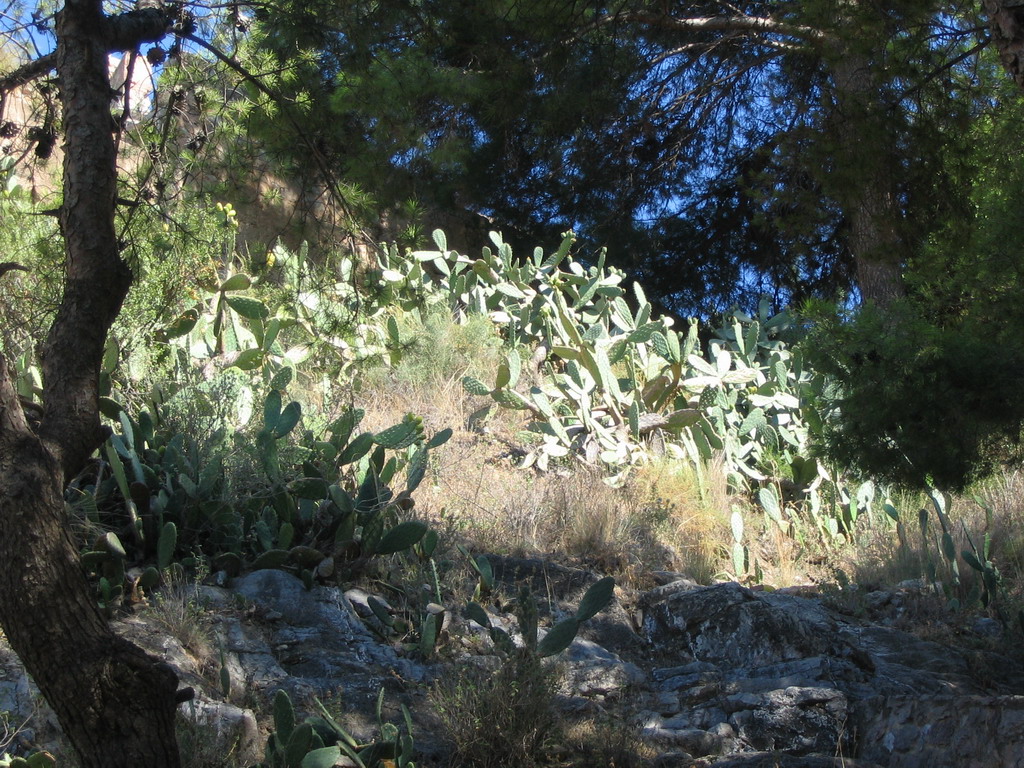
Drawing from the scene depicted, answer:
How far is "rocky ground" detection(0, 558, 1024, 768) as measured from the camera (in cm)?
339

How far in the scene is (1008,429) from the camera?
13.2 feet

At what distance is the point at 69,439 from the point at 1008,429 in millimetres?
3473

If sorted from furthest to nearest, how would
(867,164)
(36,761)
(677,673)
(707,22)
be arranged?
(707,22) < (867,164) < (677,673) < (36,761)

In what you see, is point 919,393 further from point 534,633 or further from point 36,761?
point 36,761

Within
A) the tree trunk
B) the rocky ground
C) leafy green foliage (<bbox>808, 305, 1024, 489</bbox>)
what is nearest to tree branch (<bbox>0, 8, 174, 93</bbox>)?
the rocky ground

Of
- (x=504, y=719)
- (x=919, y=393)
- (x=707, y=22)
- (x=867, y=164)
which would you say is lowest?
(x=504, y=719)

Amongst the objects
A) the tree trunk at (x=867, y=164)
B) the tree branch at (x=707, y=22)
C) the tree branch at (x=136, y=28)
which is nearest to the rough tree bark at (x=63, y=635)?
the tree branch at (x=136, y=28)

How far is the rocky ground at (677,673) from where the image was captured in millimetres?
3391

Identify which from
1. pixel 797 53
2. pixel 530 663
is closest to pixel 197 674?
pixel 530 663

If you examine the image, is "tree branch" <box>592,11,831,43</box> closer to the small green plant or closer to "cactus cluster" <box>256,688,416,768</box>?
"cactus cluster" <box>256,688,416,768</box>

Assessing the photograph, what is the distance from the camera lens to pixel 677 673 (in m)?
4.51

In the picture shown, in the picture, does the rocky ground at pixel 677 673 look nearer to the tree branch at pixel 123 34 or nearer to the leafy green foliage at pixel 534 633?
the leafy green foliage at pixel 534 633

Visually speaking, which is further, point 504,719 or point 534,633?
point 534,633

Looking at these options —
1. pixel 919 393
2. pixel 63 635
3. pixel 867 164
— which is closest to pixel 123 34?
pixel 63 635
